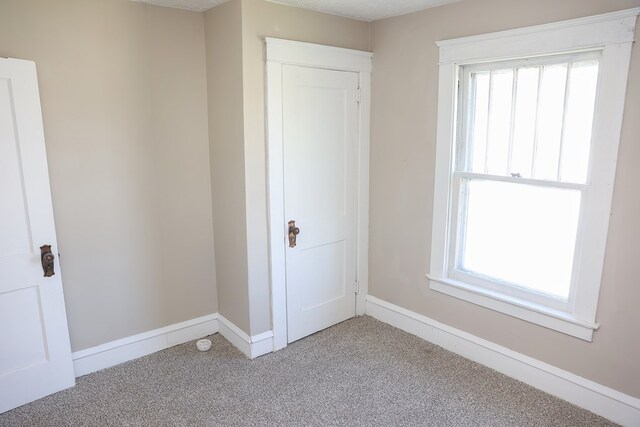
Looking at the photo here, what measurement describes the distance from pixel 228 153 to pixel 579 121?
2094mm

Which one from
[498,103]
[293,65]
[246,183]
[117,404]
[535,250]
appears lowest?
[117,404]

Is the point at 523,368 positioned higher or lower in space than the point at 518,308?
lower

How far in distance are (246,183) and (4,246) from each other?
4.48 feet

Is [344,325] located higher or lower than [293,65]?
lower

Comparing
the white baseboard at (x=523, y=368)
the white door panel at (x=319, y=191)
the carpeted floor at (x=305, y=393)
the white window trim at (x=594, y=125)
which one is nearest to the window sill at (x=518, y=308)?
the white window trim at (x=594, y=125)

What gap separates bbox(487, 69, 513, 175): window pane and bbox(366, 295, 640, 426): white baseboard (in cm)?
116

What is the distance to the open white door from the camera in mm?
2297

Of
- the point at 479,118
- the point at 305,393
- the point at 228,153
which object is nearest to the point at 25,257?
the point at 228,153

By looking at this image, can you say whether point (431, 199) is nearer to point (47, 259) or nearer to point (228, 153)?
point (228, 153)

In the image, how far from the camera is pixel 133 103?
2.80 m

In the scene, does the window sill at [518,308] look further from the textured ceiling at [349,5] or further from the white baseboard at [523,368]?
the textured ceiling at [349,5]

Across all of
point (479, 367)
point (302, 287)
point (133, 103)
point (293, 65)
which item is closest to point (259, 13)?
point (293, 65)

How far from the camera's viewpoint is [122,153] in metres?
2.79

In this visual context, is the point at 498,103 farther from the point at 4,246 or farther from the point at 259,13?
the point at 4,246
